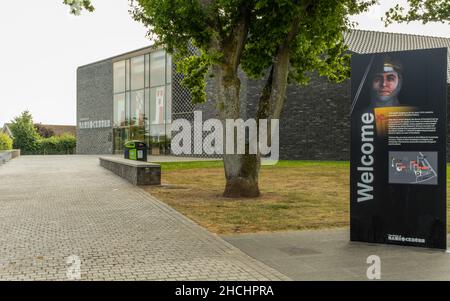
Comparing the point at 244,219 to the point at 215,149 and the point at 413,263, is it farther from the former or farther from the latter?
the point at 215,149

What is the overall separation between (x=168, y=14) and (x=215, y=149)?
907 inches

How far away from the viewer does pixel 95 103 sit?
50.9m

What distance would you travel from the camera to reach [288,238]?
7402 millimetres

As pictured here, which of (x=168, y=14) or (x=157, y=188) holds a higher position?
(x=168, y=14)

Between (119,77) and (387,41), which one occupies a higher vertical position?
(387,41)

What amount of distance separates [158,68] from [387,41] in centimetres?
1893

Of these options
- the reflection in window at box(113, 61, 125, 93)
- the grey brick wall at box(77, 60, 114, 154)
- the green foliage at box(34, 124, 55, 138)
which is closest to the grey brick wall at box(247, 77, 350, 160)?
the reflection in window at box(113, 61, 125, 93)

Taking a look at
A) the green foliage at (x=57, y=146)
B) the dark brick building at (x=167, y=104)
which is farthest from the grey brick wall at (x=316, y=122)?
the green foliage at (x=57, y=146)

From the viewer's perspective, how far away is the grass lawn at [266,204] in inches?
345

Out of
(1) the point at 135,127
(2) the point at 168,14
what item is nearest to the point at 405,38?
(1) the point at 135,127

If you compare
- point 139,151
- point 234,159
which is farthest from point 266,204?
point 139,151

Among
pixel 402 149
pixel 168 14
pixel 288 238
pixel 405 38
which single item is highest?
pixel 405 38

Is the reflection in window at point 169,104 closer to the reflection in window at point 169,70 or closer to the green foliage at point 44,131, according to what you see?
the reflection in window at point 169,70

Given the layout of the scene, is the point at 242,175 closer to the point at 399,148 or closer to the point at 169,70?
the point at 399,148
